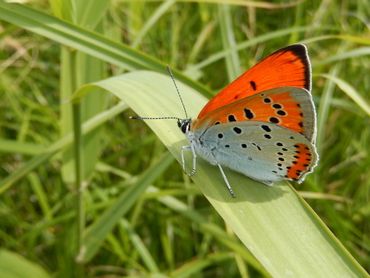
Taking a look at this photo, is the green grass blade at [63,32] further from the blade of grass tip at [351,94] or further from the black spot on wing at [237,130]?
the blade of grass tip at [351,94]

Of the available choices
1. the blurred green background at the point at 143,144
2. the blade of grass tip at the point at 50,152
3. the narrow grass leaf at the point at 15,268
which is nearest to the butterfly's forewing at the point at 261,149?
the blurred green background at the point at 143,144

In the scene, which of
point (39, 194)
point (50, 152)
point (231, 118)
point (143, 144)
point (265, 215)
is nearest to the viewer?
point (265, 215)

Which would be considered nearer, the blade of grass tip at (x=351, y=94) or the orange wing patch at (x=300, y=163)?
the orange wing patch at (x=300, y=163)

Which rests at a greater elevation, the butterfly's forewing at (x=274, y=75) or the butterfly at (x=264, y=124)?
the butterfly's forewing at (x=274, y=75)

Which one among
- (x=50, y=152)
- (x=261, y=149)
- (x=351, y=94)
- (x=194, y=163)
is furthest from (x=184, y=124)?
(x=351, y=94)

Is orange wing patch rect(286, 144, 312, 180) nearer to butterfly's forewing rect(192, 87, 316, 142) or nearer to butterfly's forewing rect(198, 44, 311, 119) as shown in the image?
butterfly's forewing rect(192, 87, 316, 142)

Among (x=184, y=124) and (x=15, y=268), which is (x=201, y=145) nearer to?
(x=184, y=124)

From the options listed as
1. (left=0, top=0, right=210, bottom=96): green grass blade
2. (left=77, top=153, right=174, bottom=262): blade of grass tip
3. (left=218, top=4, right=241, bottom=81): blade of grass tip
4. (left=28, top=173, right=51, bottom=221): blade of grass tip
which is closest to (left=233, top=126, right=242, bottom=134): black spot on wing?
(left=0, top=0, right=210, bottom=96): green grass blade

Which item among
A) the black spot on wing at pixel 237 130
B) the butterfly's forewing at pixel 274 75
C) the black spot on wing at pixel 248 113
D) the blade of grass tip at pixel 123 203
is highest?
the butterfly's forewing at pixel 274 75

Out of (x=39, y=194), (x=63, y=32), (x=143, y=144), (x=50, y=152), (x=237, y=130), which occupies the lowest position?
(x=39, y=194)
